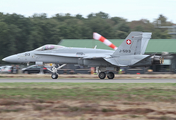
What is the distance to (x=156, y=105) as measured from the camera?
374 inches

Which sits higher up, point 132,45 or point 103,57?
Answer: point 132,45

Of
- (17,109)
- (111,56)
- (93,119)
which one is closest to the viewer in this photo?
(93,119)

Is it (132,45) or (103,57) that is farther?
(103,57)

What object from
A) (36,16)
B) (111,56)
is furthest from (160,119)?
(36,16)

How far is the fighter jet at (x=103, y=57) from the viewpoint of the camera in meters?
23.6

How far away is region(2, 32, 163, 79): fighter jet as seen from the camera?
2356cm

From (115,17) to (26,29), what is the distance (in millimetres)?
64035

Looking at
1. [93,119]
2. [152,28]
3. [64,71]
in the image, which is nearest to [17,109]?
[93,119]

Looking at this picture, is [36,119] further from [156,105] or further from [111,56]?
[111,56]

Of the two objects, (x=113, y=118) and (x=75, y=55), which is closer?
(x=113, y=118)

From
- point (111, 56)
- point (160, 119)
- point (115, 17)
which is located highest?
point (115, 17)

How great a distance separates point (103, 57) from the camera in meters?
23.9

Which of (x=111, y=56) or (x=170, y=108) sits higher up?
(x=111, y=56)

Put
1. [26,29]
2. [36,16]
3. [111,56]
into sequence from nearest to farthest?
[111,56] < [26,29] < [36,16]
